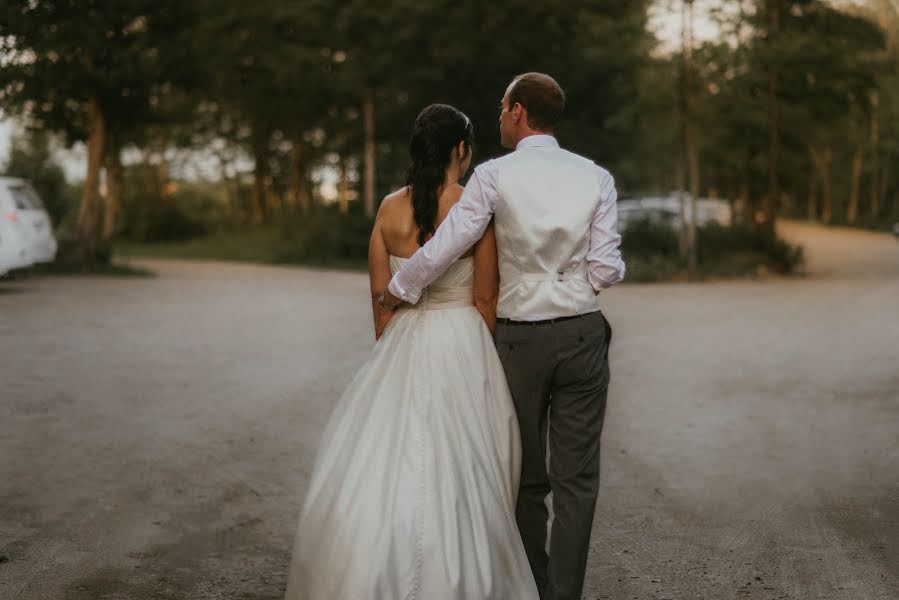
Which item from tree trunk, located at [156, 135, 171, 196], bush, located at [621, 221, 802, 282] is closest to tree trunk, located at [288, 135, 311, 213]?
tree trunk, located at [156, 135, 171, 196]

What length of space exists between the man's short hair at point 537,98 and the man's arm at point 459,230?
0.28m

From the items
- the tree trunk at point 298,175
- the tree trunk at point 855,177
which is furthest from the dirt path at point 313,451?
the tree trunk at point 855,177

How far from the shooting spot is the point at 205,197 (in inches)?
2221

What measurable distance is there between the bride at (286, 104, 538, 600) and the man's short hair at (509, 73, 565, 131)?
24 cm

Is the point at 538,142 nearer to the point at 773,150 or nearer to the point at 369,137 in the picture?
the point at 773,150

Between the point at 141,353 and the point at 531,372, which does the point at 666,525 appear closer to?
the point at 531,372

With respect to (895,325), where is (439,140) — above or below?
above

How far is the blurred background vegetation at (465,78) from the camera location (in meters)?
22.5

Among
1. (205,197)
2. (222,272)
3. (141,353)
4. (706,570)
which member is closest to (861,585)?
(706,570)

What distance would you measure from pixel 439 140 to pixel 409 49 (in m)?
23.8

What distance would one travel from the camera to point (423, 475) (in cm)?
383

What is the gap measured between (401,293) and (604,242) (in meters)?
0.72

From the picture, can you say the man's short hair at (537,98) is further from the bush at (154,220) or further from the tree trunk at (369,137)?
the bush at (154,220)

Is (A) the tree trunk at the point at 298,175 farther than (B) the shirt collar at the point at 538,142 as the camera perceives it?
Yes
